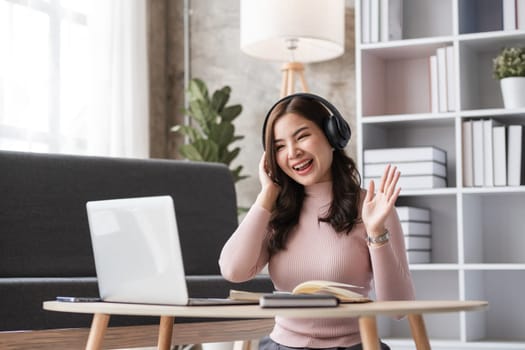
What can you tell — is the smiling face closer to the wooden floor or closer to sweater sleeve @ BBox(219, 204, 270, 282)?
sweater sleeve @ BBox(219, 204, 270, 282)

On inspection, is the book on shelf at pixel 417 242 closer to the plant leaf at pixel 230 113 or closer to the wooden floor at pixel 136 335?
the wooden floor at pixel 136 335

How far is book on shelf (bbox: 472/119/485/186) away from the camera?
146 inches

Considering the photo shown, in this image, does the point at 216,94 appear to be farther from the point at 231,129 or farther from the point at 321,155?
the point at 321,155

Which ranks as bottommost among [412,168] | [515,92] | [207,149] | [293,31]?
[412,168]

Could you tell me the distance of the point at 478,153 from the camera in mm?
3711

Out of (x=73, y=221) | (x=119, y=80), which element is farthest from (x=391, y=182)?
(x=119, y=80)

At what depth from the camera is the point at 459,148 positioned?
3.72 metres

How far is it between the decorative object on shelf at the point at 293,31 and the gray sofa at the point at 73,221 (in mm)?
715

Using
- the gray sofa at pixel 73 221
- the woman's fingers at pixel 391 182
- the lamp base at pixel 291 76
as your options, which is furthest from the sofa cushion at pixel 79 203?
the woman's fingers at pixel 391 182

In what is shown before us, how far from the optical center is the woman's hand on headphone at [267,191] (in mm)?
1938

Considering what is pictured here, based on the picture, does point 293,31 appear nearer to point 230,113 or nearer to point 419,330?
point 230,113

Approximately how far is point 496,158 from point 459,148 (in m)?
0.16

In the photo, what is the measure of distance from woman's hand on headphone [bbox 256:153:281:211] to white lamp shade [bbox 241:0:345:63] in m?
1.93

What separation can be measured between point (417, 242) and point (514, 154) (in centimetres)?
56
